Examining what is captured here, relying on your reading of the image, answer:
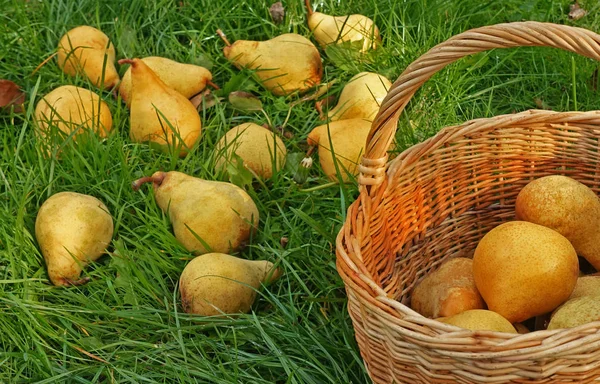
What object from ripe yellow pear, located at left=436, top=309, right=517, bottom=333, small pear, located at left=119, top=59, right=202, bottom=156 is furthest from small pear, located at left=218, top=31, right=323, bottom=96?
ripe yellow pear, located at left=436, top=309, right=517, bottom=333

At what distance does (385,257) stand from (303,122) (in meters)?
1.03

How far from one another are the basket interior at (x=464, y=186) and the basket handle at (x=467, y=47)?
0.84 feet

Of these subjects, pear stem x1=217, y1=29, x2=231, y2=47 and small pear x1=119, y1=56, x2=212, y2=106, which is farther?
pear stem x1=217, y1=29, x2=231, y2=47

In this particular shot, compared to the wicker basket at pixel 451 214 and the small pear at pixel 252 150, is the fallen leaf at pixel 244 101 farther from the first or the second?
the wicker basket at pixel 451 214

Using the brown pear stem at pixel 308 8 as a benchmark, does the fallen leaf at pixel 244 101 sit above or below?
below

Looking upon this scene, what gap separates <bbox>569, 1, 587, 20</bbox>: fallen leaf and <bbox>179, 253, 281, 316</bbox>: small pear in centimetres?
194

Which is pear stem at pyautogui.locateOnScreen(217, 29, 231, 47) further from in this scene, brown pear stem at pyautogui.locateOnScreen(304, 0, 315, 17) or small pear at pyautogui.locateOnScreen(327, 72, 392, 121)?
small pear at pyautogui.locateOnScreen(327, 72, 392, 121)

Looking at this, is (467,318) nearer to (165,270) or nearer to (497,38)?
(497,38)

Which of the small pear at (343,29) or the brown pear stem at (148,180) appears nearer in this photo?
the brown pear stem at (148,180)

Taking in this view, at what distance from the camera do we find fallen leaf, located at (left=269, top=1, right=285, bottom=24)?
138 inches

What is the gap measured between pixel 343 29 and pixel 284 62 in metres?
0.31

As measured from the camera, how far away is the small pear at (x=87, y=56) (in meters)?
3.25

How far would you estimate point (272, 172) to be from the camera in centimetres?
278

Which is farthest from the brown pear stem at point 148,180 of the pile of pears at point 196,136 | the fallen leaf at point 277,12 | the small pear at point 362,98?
the fallen leaf at point 277,12
